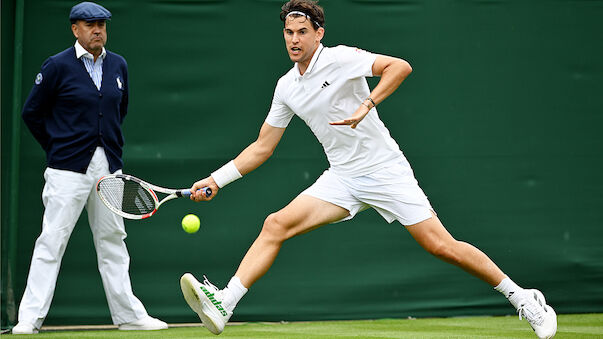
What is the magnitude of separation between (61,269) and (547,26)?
3.77 metres

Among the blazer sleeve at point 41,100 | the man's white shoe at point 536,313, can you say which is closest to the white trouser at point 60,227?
the blazer sleeve at point 41,100

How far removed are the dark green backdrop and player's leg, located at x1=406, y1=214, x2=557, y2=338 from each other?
5.79 ft

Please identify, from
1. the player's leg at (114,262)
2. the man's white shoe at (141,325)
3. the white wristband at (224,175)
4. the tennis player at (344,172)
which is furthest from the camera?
the man's white shoe at (141,325)

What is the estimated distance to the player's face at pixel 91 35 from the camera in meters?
5.60

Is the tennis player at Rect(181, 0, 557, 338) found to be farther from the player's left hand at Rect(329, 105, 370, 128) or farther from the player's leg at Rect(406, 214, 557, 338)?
the player's left hand at Rect(329, 105, 370, 128)

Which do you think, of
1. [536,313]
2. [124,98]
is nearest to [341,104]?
[536,313]

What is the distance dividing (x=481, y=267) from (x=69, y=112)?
8.46 ft

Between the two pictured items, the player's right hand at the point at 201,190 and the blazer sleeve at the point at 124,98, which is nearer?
the player's right hand at the point at 201,190

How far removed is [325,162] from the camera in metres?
6.51

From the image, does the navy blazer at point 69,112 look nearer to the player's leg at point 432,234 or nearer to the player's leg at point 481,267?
the player's leg at point 432,234

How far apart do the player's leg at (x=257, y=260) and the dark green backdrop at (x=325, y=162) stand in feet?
5.43

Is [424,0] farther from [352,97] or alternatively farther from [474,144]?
[352,97]

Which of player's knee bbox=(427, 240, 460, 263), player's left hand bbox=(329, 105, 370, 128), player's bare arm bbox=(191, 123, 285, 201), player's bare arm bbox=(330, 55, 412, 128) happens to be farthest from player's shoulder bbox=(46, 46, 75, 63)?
player's knee bbox=(427, 240, 460, 263)

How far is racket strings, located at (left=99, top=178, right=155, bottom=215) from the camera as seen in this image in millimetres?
4953
